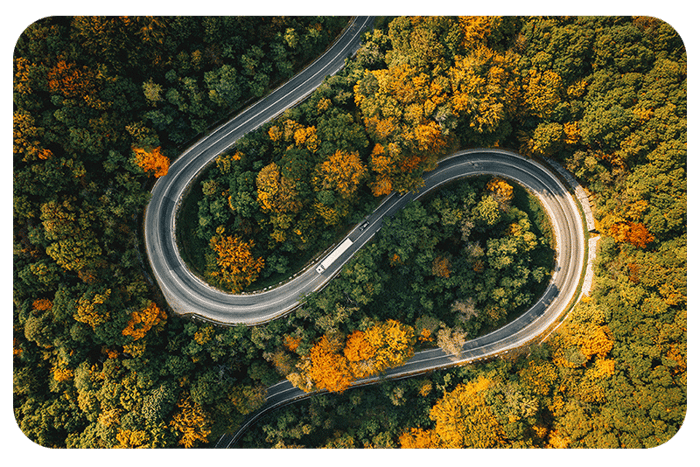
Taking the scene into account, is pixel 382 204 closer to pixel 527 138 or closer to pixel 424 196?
pixel 424 196

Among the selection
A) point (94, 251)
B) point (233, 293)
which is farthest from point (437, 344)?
point (94, 251)

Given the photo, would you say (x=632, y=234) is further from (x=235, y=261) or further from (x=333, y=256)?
(x=235, y=261)

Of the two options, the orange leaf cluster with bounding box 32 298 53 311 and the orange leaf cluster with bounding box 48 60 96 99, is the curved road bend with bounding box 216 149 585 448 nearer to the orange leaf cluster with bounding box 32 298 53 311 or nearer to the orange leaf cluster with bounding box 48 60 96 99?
the orange leaf cluster with bounding box 32 298 53 311

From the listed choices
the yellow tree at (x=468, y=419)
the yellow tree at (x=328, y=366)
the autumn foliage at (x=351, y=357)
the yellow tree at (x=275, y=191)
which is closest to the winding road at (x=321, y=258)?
the yellow tree at (x=468, y=419)

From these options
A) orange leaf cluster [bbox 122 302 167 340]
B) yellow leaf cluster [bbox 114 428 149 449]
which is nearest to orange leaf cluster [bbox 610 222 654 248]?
orange leaf cluster [bbox 122 302 167 340]

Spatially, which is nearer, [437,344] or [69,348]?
[69,348]

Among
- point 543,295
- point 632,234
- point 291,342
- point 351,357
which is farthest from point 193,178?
point 632,234
